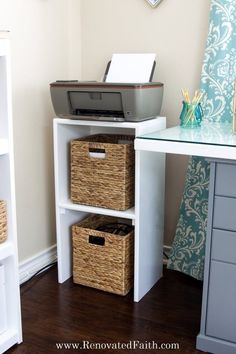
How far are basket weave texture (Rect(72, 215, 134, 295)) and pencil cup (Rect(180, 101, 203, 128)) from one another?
0.59 metres

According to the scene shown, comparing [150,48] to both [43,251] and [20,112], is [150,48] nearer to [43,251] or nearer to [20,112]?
[20,112]

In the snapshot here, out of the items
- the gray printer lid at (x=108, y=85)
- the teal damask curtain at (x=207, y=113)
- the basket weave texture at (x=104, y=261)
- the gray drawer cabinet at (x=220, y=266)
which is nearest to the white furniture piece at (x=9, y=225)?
the gray printer lid at (x=108, y=85)

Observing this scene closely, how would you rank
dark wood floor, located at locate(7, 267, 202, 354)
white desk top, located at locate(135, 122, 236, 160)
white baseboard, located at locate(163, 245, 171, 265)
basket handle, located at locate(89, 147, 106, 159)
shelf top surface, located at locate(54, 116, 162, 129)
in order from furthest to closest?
white baseboard, located at locate(163, 245, 171, 265) < basket handle, located at locate(89, 147, 106, 159) < shelf top surface, located at locate(54, 116, 162, 129) < dark wood floor, located at locate(7, 267, 202, 354) < white desk top, located at locate(135, 122, 236, 160)

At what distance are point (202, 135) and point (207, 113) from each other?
0.43m

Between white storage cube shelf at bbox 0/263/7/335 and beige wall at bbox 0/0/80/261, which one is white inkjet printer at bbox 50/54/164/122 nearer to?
beige wall at bbox 0/0/80/261

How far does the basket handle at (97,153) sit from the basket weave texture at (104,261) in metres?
0.37

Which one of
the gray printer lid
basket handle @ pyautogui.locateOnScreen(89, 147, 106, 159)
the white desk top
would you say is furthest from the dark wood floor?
the gray printer lid

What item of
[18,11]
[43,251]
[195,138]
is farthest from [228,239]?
[18,11]

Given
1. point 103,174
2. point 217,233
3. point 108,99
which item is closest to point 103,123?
point 108,99

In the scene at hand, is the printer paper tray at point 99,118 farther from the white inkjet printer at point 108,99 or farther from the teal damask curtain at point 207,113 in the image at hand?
the teal damask curtain at point 207,113

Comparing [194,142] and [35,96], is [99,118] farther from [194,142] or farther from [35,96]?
[194,142]

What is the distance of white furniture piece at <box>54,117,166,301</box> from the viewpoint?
199 cm

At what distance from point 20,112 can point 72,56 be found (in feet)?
1.72

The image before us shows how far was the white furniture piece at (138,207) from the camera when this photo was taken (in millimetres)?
1987
